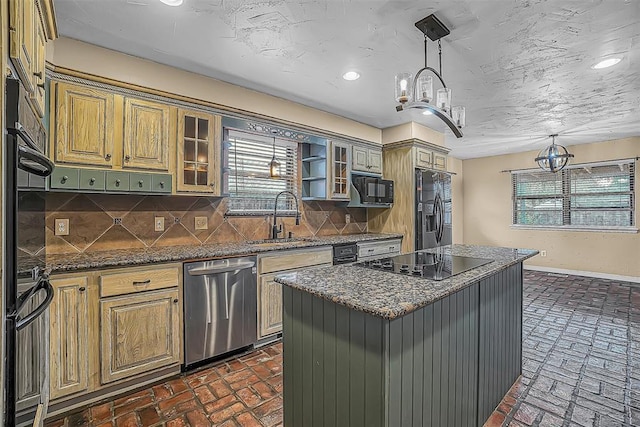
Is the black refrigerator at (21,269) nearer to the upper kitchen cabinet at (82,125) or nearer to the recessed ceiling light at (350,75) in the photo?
the upper kitchen cabinet at (82,125)

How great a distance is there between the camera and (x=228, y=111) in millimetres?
2928

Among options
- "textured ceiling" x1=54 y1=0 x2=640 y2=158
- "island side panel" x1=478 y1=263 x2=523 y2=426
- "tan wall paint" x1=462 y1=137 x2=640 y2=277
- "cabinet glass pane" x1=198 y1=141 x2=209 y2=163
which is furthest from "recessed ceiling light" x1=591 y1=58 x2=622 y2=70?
"tan wall paint" x1=462 y1=137 x2=640 y2=277

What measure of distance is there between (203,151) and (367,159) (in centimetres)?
238

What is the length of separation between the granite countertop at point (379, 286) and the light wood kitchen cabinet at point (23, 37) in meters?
1.34

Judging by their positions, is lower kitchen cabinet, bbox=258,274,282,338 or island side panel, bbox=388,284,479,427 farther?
lower kitchen cabinet, bbox=258,274,282,338

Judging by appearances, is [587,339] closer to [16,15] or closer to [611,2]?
[611,2]

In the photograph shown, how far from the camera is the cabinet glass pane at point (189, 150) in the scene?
8.72ft

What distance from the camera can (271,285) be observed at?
112 inches

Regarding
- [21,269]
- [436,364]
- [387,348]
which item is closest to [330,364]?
[387,348]

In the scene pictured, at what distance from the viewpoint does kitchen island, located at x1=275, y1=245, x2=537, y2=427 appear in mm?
1155

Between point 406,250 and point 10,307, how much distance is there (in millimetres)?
4042

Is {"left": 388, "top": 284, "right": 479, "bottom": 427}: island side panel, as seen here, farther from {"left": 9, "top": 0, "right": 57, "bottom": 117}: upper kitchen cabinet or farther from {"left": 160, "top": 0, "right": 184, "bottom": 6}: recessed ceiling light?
{"left": 160, "top": 0, "right": 184, "bottom": 6}: recessed ceiling light

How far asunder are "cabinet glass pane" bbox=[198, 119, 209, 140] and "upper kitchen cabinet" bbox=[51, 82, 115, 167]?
655 millimetres

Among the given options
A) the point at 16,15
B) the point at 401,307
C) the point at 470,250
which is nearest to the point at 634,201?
the point at 470,250
